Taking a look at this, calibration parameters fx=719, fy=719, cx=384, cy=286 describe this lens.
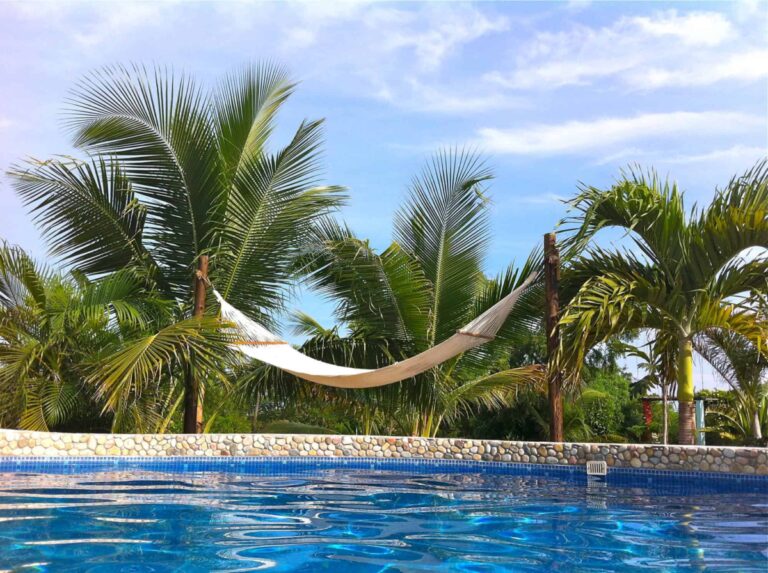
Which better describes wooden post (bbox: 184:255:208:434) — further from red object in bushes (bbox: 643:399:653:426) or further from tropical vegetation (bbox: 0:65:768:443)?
red object in bushes (bbox: 643:399:653:426)

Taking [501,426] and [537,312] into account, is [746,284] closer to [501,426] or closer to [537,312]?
[537,312]

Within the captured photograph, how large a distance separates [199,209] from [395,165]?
3.41 metres

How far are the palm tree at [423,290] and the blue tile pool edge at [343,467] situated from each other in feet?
5.13

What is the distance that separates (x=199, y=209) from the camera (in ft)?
31.3

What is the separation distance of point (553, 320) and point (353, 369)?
2.37 meters

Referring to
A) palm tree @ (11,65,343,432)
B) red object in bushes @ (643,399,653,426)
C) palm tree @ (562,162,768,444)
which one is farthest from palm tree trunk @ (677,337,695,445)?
red object in bushes @ (643,399,653,426)

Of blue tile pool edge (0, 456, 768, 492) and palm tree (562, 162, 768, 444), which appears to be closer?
blue tile pool edge (0, 456, 768, 492)

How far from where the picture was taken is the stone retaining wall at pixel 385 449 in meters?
7.25

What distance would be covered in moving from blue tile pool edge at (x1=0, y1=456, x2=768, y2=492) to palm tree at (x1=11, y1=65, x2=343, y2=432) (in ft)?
3.39

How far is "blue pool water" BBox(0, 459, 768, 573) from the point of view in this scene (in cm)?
362

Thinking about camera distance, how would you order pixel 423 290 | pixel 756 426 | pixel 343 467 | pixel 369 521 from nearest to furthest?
pixel 369 521 < pixel 343 467 < pixel 423 290 < pixel 756 426

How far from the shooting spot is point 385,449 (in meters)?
8.76

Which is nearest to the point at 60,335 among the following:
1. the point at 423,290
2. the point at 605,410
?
the point at 423,290

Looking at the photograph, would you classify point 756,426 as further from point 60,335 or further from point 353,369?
point 60,335
